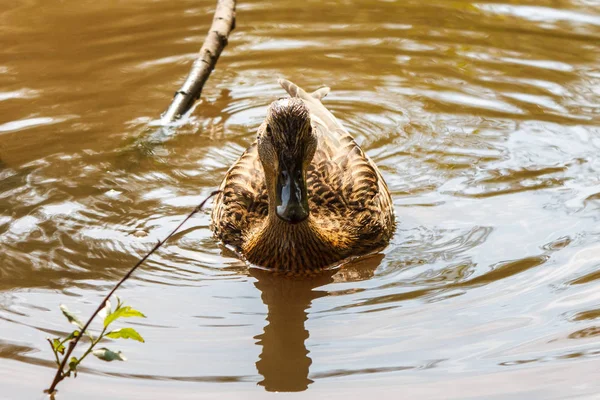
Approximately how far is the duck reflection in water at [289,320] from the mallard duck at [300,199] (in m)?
0.13

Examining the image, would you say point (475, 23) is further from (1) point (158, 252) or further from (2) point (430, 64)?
(1) point (158, 252)

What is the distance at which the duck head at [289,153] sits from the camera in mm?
6203

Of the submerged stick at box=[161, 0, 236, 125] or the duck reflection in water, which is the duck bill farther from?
the submerged stick at box=[161, 0, 236, 125]

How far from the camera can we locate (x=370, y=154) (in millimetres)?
8641

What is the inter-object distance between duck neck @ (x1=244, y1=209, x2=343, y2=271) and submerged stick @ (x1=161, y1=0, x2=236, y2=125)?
264cm

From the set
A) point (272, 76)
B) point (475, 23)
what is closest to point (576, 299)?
point (272, 76)

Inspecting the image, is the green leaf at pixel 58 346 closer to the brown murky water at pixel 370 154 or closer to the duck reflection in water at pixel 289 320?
the brown murky water at pixel 370 154

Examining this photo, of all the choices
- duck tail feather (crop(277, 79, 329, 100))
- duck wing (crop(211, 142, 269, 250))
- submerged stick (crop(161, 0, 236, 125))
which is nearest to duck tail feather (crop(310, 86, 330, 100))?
duck tail feather (crop(277, 79, 329, 100))

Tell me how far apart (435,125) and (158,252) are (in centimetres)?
322

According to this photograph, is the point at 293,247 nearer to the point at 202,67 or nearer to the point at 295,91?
the point at 295,91

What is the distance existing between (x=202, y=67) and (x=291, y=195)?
11.5 ft

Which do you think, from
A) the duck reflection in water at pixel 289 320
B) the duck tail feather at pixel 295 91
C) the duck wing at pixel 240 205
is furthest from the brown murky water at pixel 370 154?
the duck tail feather at pixel 295 91

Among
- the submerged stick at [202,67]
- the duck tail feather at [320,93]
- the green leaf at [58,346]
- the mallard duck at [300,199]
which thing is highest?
the submerged stick at [202,67]

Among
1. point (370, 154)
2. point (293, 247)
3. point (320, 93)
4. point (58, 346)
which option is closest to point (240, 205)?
point (293, 247)
